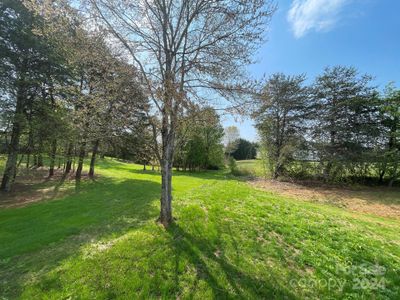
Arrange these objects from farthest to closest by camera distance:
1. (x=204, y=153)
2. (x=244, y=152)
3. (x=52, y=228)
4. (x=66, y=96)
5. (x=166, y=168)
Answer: (x=244, y=152) < (x=204, y=153) < (x=66, y=96) < (x=52, y=228) < (x=166, y=168)

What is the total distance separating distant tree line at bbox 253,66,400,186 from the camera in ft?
51.7

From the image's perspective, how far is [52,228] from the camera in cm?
542

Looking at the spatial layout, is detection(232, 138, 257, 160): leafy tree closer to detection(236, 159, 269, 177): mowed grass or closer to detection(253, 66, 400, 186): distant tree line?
detection(236, 159, 269, 177): mowed grass

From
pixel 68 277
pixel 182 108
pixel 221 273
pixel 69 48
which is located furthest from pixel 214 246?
pixel 69 48

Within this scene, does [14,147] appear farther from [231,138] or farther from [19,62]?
[231,138]

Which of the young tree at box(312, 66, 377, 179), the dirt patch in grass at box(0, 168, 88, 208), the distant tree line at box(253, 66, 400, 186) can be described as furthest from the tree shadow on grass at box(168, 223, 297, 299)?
the young tree at box(312, 66, 377, 179)

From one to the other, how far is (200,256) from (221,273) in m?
0.58

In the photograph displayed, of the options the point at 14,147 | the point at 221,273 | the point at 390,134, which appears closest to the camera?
the point at 221,273

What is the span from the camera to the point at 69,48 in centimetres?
425

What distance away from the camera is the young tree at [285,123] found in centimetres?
1723

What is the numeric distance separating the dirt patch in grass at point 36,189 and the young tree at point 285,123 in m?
15.2

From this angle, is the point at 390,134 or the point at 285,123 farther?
the point at 285,123

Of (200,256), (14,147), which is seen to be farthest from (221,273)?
(14,147)

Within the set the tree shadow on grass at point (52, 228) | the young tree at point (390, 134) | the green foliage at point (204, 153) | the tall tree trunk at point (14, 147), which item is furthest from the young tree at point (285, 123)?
the tall tree trunk at point (14, 147)
